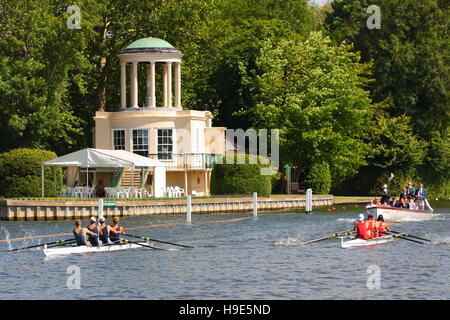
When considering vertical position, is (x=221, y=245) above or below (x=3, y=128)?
below

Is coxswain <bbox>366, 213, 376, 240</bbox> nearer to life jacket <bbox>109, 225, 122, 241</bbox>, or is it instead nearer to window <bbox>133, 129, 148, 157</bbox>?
life jacket <bbox>109, 225, 122, 241</bbox>

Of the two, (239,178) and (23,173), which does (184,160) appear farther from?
(23,173)

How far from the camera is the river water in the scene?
34.3 meters

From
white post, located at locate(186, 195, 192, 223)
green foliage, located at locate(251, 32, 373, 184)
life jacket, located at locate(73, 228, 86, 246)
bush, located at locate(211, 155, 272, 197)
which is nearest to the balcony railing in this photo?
bush, located at locate(211, 155, 272, 197)

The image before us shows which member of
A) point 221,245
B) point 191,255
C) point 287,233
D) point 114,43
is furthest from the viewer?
point 114,43

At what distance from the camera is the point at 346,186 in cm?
9419

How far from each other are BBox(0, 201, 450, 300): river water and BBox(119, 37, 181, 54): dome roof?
2177 cm

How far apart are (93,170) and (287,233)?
20912 millimetres

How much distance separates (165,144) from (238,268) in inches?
1399
